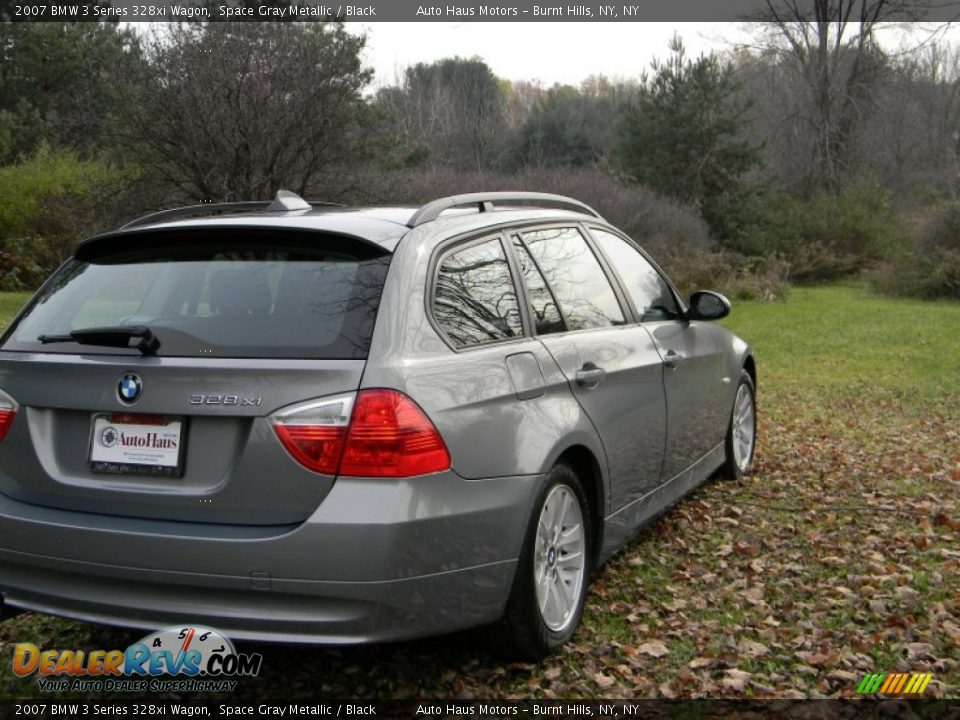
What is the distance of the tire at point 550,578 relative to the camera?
139 inches

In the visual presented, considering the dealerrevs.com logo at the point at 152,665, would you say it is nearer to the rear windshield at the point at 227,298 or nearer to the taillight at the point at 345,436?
the taillight at the point at 345,436

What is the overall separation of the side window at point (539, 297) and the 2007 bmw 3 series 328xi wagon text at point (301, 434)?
0.8 inches

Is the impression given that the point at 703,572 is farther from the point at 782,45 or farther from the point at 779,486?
the point at 782,45

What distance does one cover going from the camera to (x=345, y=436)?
9.87 feet

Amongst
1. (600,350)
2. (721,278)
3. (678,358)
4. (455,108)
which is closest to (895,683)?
(600,350)

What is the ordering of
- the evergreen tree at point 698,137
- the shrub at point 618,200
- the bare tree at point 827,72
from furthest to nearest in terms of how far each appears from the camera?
the bare tree at point 827,72
the evergreen tree at point 698,137
the shrub at point 618,200

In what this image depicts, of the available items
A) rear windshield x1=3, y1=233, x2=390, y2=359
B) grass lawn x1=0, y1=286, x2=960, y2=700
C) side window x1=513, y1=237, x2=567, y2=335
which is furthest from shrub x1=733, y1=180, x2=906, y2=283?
rear windshield x1=3, y1=233, x2=390, y2=359

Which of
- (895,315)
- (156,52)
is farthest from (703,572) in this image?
(895,315)

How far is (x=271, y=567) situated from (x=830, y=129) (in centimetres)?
4607

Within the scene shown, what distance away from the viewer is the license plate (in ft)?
10.3

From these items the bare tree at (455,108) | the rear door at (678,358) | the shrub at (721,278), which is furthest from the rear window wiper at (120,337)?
the bare tree at (455,108)

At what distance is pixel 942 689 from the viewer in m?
3.54

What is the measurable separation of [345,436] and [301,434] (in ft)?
0.45

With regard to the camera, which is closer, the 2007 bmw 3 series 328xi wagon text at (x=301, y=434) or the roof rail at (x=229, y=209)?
the 2007 bmw 3 series 328xi wagon text at (x=301, y=434)
